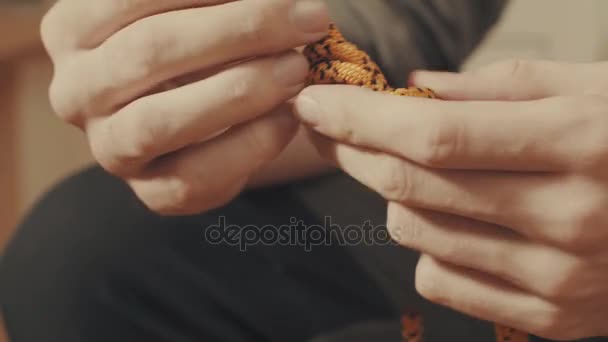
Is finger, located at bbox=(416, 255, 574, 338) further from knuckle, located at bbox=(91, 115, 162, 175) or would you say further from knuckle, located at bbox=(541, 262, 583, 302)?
knuckle, located at bbox=(91, 115, 162, 175)

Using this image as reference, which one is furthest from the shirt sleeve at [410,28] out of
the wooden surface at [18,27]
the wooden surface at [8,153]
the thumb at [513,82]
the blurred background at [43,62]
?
the wooden surface at [8,153]

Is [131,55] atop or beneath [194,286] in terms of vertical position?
atop

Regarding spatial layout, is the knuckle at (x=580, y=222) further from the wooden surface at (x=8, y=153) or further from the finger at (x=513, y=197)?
the wooden surface at (x=8, y=153)

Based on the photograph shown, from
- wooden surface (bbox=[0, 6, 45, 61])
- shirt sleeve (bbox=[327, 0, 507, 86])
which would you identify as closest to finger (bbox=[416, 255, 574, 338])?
shirt sleeve (bbox=[327, 0, 507, 86])

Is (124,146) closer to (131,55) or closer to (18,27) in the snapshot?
(131,55)

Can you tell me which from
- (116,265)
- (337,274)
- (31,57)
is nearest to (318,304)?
(337,274)

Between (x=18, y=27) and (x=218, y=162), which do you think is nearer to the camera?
(x=218, y=162)

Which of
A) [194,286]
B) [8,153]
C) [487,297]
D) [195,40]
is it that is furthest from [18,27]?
[487,297]
